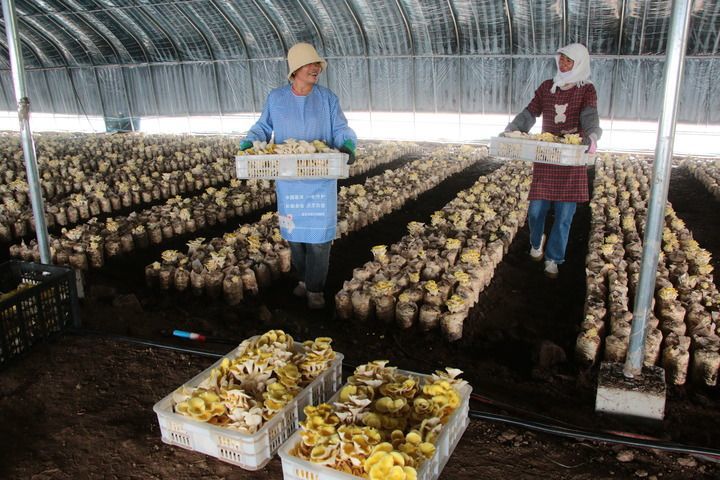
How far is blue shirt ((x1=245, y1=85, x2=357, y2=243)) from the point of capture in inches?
168

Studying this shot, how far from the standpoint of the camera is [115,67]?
20.3m

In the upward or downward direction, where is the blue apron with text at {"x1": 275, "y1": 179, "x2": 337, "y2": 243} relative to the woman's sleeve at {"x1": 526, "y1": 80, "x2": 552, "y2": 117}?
downward

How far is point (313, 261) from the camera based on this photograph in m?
4.54

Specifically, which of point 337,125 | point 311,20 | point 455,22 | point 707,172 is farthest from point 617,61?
point 337,125

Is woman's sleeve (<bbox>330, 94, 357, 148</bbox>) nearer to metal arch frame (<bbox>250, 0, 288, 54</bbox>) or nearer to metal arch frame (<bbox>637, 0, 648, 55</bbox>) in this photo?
metal arch frame (<bbox>637, 0, 648, 55</bbox>)

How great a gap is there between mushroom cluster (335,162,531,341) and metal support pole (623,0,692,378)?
4.64ft

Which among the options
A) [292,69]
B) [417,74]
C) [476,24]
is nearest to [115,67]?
[417,74]

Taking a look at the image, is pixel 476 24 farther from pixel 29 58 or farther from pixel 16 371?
pixel 29 58

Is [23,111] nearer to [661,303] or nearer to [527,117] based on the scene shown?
[527,117]

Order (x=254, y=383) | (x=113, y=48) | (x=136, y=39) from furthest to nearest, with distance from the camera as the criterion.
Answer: (x=113, y=48) → (x=136, y=39) → (x=254, y=383)

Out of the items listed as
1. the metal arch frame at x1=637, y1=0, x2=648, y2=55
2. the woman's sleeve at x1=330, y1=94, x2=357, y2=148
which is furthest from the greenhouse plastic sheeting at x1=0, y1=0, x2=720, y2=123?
the woman's sleeve at x1=330, y1=94, x2=357, y2=148

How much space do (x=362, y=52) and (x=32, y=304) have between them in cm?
1442

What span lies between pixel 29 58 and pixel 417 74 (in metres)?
16.8

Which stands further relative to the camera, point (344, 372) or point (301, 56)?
point (301, 56)
